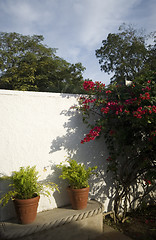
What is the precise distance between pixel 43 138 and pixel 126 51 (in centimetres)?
2142

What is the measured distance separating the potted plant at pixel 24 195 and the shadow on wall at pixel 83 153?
397 mm

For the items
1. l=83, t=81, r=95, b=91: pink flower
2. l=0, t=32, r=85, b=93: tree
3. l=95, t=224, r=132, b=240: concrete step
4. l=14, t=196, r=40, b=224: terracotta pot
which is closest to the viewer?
l=14, t=196, r=40, b=224: terracotta pot

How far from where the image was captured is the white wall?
259cm

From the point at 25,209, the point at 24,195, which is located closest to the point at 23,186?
the point at 24,195

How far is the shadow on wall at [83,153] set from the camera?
293cm

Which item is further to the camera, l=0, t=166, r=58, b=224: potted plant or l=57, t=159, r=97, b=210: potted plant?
l=57, t=159, r=97, b=210: potted plant

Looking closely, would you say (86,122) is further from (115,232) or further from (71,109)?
(115,232)

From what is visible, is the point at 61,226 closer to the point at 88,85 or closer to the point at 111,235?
the point at 111,235

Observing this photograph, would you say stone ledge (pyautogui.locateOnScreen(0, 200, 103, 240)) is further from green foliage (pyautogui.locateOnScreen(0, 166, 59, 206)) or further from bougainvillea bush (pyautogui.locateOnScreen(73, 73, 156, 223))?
bougainvillea bush (pyautogui.locateOnScreen(73, 73, 156, 223))

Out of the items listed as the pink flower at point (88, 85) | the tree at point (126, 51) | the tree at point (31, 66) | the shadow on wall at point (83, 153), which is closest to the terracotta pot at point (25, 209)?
the shadow on wall at point (83, 153)

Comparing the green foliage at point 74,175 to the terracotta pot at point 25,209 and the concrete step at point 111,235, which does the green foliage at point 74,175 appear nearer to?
the terracotta pot at point 25,209

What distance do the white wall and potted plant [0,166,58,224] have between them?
0.17 meters

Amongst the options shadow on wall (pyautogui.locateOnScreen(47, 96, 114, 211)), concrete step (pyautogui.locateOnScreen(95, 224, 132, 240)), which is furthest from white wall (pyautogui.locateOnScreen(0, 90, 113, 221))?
concrete step (pyautogui.locateOnScreen(95, 224, 132, 240))

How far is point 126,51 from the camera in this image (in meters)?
21.8
